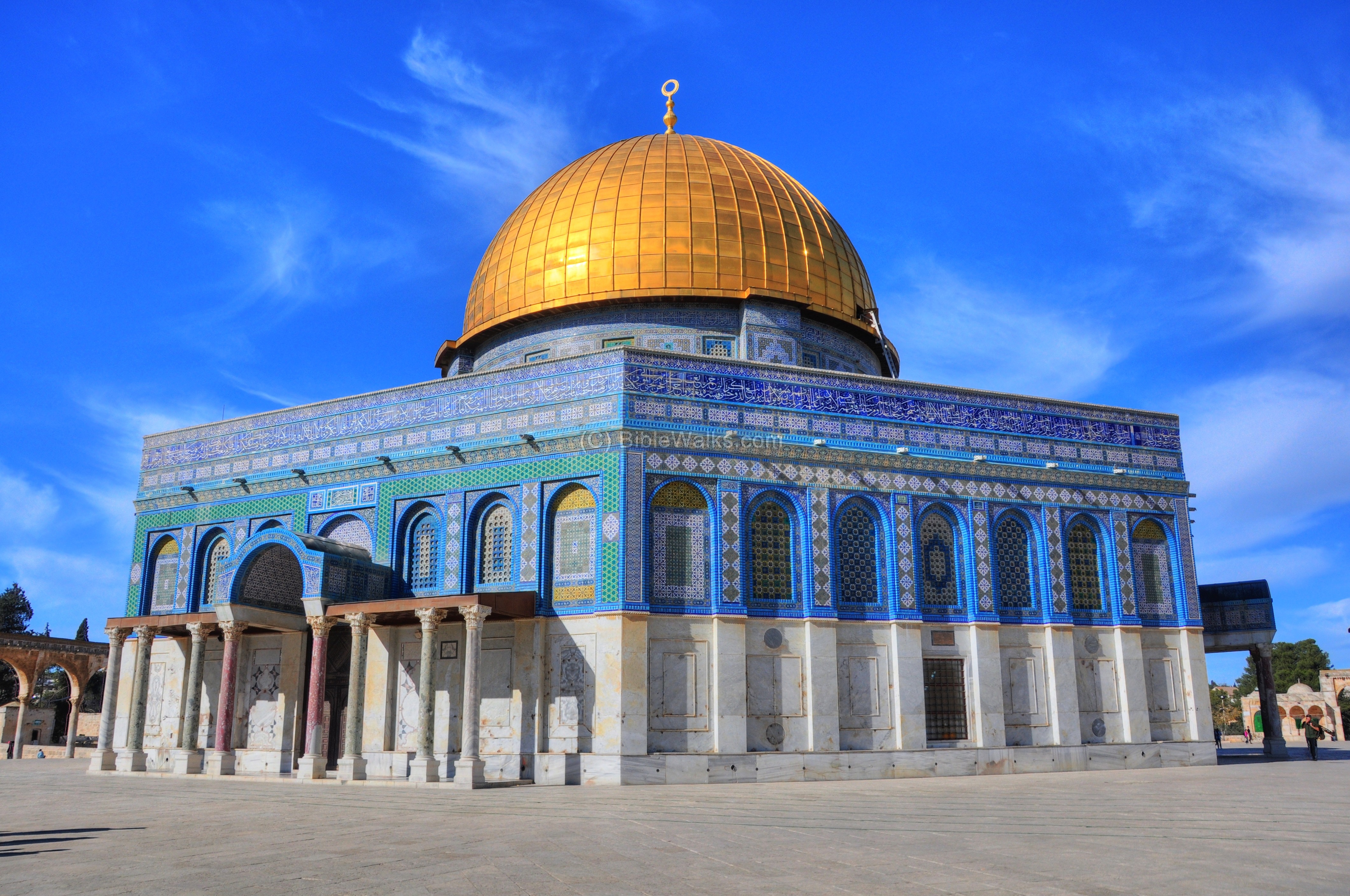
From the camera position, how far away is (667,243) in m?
22.4

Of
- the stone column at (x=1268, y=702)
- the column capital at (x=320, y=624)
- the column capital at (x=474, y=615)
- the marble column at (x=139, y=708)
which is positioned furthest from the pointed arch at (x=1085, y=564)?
the marble column at (x=139, y=708)

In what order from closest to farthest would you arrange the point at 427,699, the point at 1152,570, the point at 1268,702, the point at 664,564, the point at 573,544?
the point at 427,699 < the point at 664,564 < the point at 573,544 < the point at 1152,570 < the point at 1268,702

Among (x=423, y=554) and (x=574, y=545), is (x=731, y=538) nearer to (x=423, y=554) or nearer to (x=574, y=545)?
(x=574, y=545)

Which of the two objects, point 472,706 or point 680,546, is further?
point 680,546

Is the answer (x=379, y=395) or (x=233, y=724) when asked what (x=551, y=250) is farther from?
(x=233, y=724)

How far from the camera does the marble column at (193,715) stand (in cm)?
1872

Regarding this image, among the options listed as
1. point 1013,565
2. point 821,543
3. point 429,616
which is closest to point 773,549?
point 821,543

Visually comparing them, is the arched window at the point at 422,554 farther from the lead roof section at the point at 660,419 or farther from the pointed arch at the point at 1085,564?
the pointed arch at the point at 1085,564

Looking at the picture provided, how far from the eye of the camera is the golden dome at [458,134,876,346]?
2231 cm

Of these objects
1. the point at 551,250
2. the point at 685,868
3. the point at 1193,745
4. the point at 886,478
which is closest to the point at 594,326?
the point at 551,250

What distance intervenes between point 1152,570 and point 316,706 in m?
16.4

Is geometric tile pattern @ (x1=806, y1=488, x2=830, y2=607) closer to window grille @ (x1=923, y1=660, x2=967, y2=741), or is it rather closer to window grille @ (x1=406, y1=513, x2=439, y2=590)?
window grille @ (x1=923, y1=660, x2=967, y2=741)

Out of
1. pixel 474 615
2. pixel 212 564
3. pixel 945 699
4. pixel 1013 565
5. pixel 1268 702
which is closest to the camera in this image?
pixel 474 615

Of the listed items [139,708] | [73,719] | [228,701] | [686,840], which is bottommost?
A: [686,840]
